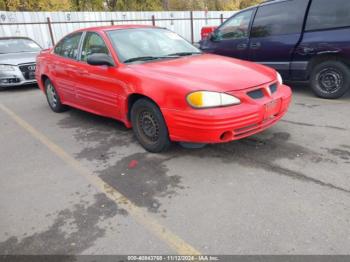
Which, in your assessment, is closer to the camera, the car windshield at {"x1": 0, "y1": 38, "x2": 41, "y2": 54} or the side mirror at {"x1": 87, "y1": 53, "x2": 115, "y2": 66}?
the side mirror at {"x1": 87, "y1": 53, "x2": 115, "y2": 66}

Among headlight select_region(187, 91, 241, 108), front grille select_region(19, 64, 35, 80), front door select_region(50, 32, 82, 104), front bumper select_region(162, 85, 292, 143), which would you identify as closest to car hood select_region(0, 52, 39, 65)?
front grille select_region(19, 64, 35, 80)

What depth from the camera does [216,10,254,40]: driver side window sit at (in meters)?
6.87

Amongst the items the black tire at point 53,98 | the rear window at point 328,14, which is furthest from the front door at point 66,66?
the rear window at point 328,14

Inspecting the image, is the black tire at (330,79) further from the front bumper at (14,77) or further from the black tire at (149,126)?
the front bumper at (14,77)

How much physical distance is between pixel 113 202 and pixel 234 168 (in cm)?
138

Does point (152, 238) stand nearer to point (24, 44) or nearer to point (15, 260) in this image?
point (15, 260)

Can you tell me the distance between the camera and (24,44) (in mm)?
9758

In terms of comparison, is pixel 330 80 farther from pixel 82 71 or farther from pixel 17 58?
pixel 17 58

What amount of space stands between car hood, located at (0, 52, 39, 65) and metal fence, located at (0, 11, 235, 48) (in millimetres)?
4607

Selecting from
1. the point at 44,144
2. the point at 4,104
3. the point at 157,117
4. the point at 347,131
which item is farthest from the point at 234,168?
the point at 4,104

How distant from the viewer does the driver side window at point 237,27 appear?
6867 mm

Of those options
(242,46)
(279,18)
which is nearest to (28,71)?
(242,46)

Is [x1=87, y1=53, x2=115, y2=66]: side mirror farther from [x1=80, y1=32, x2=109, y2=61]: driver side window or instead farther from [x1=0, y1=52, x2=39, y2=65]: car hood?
[x1=0, y1=52, x2=39, y2=65]: car hood

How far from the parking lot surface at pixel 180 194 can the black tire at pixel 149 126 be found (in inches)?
6.4
